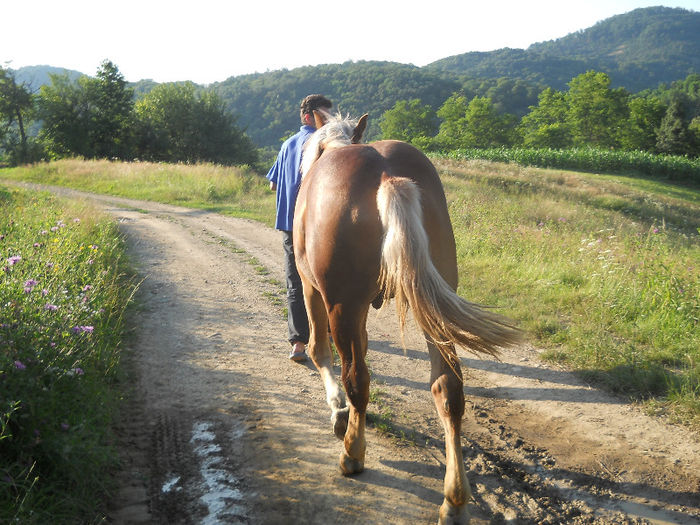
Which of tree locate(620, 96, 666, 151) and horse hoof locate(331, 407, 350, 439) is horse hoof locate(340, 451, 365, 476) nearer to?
horse hoof locate(331, 407, 350, 439)

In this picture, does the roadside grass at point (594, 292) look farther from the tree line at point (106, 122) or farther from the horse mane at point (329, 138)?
the tree line at point (106, 122)

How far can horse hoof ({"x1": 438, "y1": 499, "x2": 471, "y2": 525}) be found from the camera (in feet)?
8.40

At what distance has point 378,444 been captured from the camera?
135 inches

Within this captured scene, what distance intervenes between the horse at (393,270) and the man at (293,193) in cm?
125

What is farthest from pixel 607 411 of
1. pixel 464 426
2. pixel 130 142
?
pixel 130 142

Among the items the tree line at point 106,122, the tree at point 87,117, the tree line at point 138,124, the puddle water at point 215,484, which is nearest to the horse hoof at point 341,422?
the puddle water at point 215,484

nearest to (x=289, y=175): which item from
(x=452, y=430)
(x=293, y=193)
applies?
(x=293, y=193)

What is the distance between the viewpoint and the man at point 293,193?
4.55 metres

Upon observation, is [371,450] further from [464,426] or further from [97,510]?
[97,510]

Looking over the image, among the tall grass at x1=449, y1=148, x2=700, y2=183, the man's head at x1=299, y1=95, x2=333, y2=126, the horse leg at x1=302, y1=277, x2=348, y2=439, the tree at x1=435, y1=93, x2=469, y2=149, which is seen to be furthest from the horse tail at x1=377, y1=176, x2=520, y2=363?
the tree at x1=435, y1=93, x2=469, y2=149

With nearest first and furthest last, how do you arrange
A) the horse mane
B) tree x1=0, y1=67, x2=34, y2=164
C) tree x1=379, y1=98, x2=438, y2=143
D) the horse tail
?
1. the horse tail
2. the horse mane
3. tree x1=0, y1=67, x2=34, y2=164
4. tree x1=379, y1=98, x2=438, y2=143

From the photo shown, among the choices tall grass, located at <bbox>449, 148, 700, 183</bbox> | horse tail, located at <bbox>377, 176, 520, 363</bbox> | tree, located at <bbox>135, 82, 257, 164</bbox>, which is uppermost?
tree, located at <bbox>135, 82, 257, 164</bbox>

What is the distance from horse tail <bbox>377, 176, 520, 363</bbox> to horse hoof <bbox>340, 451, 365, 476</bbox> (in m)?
0.98

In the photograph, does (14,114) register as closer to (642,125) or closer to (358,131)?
(358,131)
